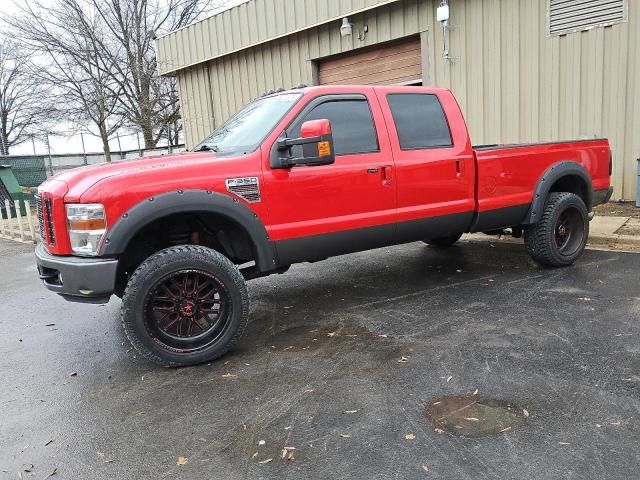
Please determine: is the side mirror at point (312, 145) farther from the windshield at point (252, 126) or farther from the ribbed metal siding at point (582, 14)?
the ribbed metal siding at point (582, 14)

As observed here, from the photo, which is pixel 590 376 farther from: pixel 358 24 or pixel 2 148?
pixel 2 148

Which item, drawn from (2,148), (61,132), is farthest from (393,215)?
(2,148)

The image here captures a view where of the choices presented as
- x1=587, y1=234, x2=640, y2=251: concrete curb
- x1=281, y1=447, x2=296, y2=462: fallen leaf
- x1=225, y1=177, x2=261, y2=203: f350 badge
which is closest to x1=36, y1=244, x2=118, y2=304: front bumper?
x1=225, y1=177, x2=261, y2=203: f350 badge

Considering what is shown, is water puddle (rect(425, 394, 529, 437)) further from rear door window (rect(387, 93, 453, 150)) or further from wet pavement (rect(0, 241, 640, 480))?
rear door window (rect(387, 93, 453, 150))

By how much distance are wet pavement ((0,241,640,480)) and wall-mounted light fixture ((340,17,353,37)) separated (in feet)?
23.5

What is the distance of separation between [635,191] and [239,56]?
987 centimetres

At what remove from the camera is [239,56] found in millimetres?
14195

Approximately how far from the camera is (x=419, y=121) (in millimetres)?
5195

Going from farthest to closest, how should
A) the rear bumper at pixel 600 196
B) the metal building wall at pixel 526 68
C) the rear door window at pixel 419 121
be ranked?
1. the metal building wall at pixel 526 68
2. the rear bumper at pixel 600 196
3. the rear door window at pixel 419 121

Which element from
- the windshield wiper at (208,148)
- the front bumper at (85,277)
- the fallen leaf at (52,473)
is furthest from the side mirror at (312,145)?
the fallen leaf at (52,473)

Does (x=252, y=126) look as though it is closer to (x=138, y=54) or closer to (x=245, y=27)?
(x=245, y=27)

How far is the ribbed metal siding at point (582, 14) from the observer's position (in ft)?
27.2

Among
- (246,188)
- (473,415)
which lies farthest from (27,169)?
(473,415)

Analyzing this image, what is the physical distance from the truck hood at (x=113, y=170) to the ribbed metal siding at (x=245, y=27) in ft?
24.8
